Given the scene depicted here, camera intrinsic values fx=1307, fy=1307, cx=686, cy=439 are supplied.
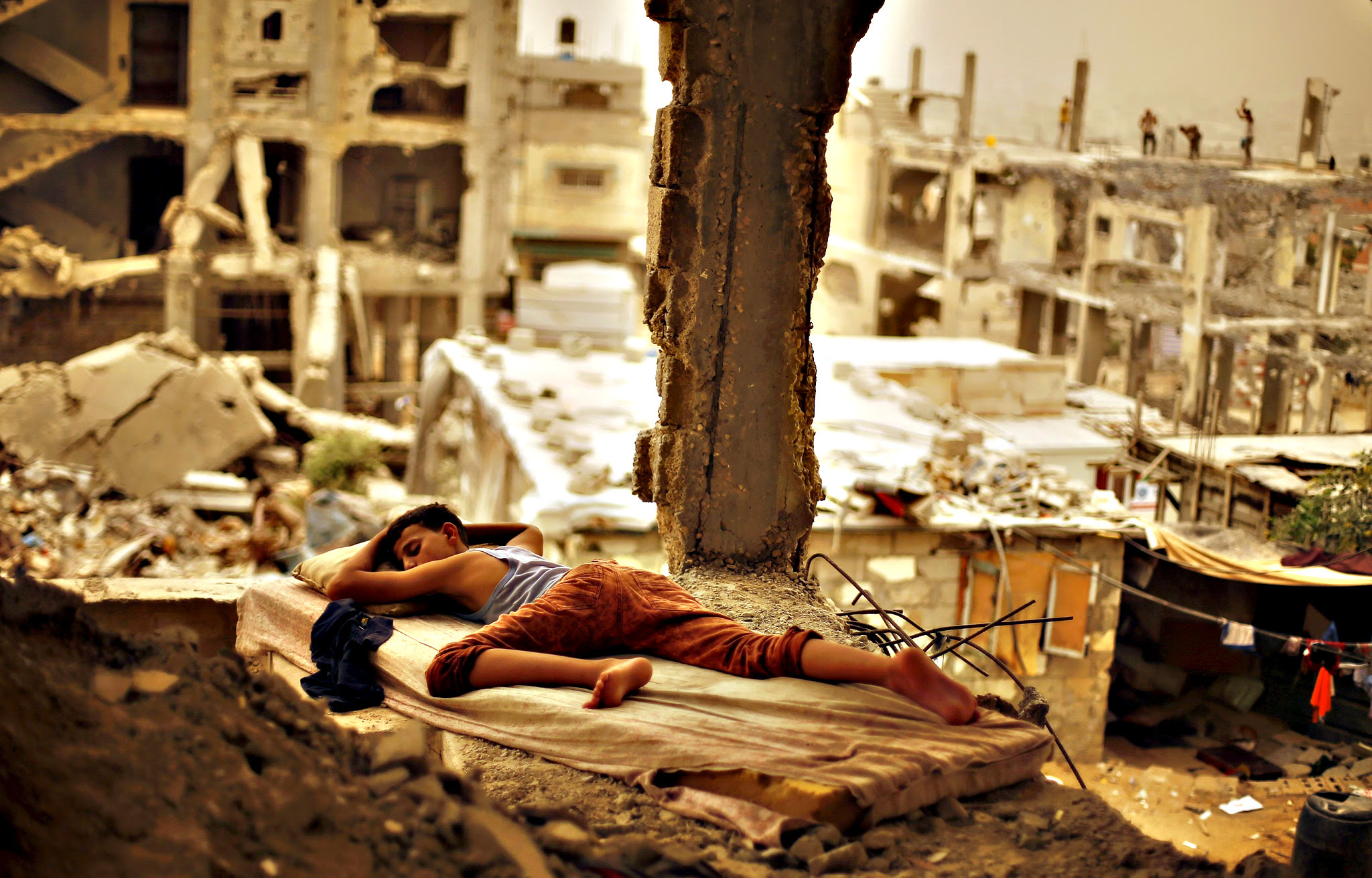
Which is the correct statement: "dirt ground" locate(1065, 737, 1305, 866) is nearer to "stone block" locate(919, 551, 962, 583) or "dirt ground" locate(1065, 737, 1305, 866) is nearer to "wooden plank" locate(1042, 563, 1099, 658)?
"wooden plank" locate(1042, 563, 1099, 658)

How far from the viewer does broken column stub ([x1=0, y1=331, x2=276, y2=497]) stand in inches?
666

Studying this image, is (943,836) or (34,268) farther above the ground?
(34,268)

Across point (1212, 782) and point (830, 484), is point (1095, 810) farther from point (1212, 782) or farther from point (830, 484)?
point (1212, 782)

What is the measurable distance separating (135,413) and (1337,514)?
565 inches

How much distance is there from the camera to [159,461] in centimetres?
1738

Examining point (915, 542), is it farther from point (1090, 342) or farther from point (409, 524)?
point (1090, 342)

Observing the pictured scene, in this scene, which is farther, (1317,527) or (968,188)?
(968,188)

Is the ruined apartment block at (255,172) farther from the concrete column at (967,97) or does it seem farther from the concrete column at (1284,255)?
the concrete column at (1284,255)

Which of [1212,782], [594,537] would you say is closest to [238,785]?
[594,537]

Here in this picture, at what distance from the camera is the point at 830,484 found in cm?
1045

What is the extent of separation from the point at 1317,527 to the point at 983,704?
8.71 m

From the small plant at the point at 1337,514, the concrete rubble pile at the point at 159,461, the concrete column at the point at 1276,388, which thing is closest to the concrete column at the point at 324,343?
the concrete rubble pile at the point at 159,461

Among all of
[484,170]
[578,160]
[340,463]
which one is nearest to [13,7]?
[484,170]

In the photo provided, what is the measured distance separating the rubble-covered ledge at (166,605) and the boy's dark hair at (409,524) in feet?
2.59
